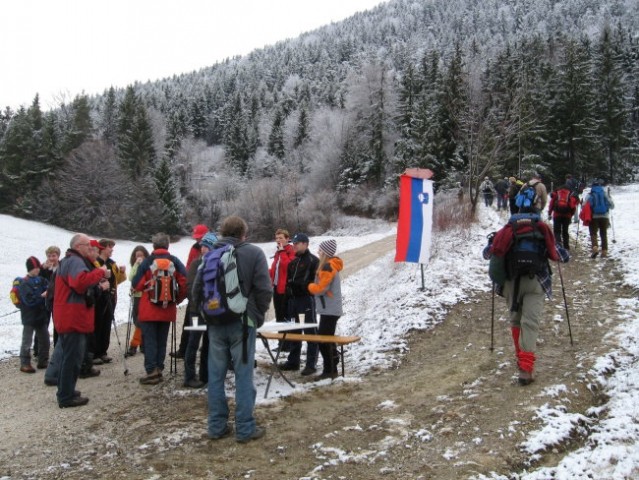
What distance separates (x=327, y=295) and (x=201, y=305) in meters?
2.36

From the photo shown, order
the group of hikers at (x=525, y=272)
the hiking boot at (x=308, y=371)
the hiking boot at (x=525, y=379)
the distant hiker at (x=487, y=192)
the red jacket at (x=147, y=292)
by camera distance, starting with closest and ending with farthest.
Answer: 1. the hiking boot at (x=525, y=379)
2. the group of hikers at (x=525, y=272)
3. the red jacket at (x=147, y=292)
4. the hiking boot at (x=308, y=371)
5. the distant hiker at (x=487, y=192)

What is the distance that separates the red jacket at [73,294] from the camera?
19.4 ft

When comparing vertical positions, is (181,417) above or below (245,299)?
below

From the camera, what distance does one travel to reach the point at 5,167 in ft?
168

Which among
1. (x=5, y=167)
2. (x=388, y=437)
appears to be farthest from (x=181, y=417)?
(x=5, y=167)

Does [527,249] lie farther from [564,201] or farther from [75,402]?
[564,201]

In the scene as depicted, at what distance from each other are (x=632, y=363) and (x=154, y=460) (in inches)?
207

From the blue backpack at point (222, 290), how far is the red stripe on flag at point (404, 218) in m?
6.27

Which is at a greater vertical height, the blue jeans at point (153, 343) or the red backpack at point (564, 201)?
the red backpack at point (564, 201)

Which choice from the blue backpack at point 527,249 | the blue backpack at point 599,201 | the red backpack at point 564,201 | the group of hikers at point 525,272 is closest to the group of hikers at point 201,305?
the group of hikers at point 525,272

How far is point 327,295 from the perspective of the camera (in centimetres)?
689

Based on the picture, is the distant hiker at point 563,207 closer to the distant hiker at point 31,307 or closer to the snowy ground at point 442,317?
the snowy ground at point 442,317

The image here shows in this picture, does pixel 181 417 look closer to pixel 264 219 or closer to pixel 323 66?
pixel 264 219

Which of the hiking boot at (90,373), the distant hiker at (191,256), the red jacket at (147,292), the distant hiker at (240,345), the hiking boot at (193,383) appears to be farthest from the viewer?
the distant hiker at (191,256)
